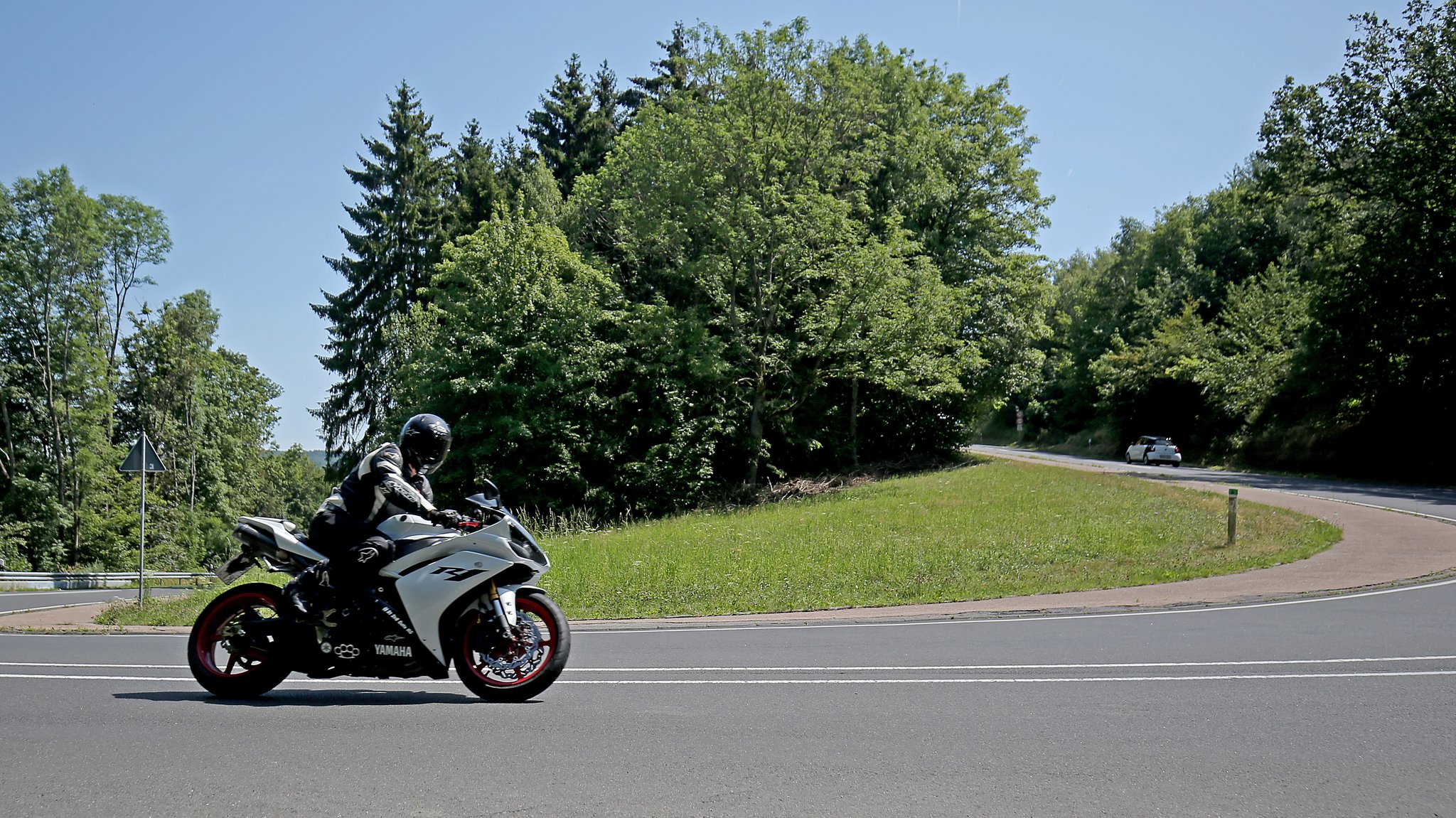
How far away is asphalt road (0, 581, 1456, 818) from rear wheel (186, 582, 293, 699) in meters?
0.19

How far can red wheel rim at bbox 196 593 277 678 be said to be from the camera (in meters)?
7.16

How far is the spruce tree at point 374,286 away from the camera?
4650cm

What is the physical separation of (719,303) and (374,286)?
19.4m

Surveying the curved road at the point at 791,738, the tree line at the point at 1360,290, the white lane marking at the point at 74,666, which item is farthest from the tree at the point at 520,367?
the curved road at the point at 791,738

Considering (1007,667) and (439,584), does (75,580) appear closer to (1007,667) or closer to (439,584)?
(439,584)

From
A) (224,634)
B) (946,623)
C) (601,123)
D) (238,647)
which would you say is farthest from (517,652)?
(601,123)

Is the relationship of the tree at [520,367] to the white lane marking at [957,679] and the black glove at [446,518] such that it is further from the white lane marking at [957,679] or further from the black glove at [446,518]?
the black glove at [446,518]

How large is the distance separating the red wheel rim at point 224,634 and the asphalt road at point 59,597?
19247 millimetres

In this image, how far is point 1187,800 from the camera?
4559 mm

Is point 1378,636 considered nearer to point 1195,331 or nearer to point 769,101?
point 769,101

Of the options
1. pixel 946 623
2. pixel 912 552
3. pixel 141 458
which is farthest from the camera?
pixel 912 552

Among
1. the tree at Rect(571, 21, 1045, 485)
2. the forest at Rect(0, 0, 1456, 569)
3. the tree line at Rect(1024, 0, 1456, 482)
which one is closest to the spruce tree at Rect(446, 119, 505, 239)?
the forest at Rect(0, 0, 1456, 569)

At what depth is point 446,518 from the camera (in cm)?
654

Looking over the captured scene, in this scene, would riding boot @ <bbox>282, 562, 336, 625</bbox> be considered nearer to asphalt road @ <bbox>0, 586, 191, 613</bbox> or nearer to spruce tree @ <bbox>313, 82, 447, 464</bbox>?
asphalt road @ <bbox>0, 586, 191, 613</bbox>
